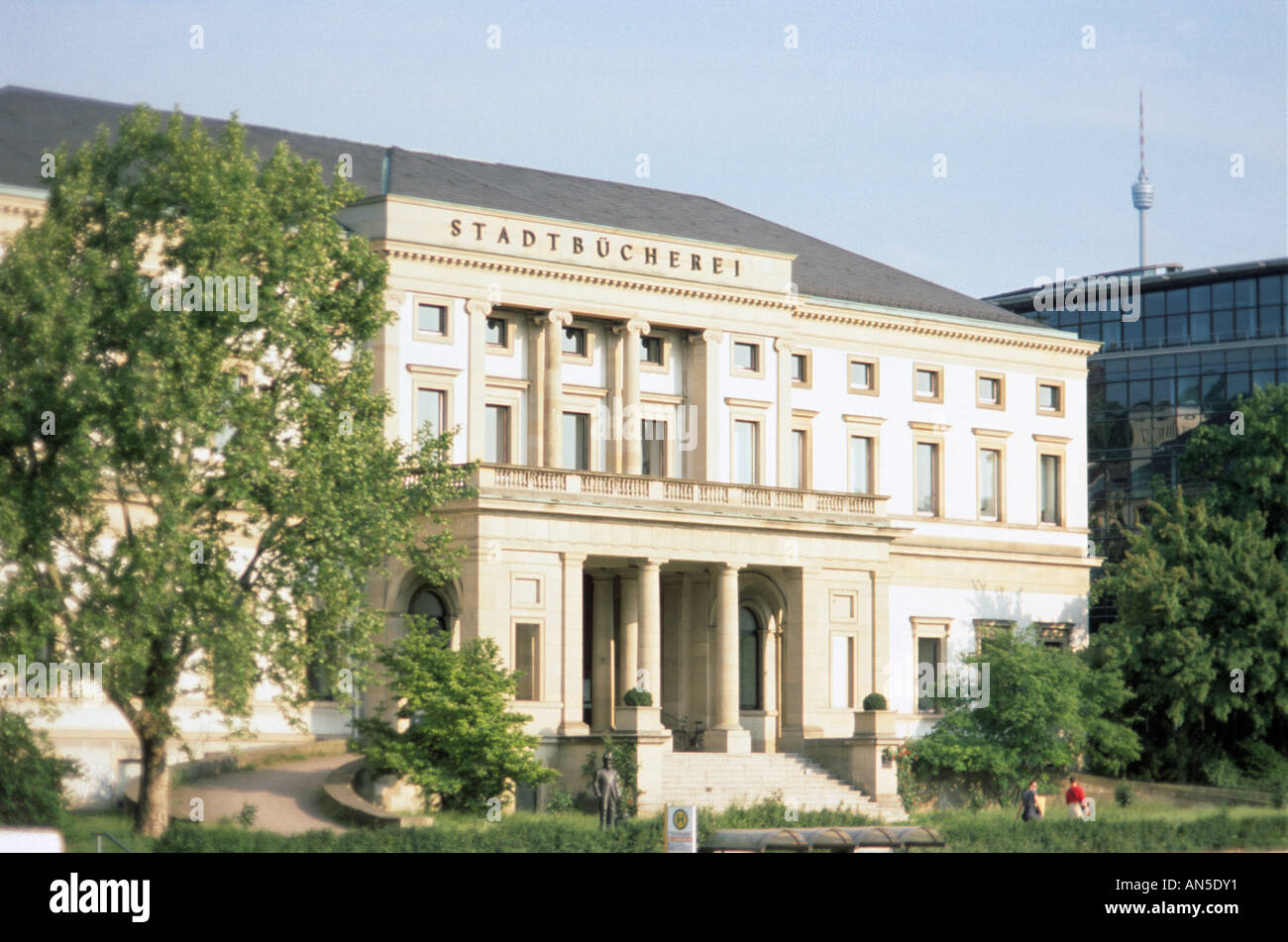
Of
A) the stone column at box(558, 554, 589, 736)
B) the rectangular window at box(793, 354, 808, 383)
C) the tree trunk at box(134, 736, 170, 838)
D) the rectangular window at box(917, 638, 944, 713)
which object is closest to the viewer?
the tree trunk at box(134, 736, 170, 838)

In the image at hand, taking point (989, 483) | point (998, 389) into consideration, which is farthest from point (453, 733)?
point (998, 389)

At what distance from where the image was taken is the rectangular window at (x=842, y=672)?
62.6 m

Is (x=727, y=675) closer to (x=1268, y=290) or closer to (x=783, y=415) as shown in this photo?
(x=783, y=415)

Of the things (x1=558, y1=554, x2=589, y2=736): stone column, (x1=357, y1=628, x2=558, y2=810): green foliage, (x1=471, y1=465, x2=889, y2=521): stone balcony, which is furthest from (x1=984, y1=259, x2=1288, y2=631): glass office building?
(x1=357, y1=628, x2=558, y2=810): green foliage

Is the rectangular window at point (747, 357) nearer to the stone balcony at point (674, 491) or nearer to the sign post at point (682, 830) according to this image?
the stone balcony at point (674, 491)

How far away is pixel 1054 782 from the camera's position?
64.9m

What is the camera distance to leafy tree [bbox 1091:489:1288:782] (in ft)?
217

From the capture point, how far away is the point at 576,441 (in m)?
62.1

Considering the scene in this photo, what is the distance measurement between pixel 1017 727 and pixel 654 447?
47.5 feet

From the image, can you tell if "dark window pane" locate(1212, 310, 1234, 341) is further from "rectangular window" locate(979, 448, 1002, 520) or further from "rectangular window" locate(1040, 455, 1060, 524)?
"rectangular window" locate(979, 448, 1002, 520)

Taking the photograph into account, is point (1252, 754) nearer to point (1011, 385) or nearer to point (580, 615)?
point (1011, 385)

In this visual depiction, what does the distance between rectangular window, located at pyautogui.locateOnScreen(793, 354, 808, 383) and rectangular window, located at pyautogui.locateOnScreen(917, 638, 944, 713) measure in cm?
1000

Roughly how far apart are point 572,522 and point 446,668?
27.6ft
